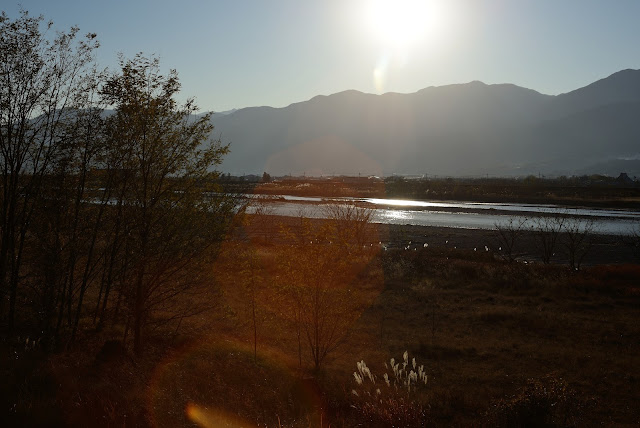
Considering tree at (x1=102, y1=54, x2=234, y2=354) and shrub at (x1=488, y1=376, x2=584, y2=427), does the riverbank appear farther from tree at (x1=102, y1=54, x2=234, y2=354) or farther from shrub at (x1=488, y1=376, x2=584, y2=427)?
shrub at (x1=488, y1=376, x2=584, y2=427)

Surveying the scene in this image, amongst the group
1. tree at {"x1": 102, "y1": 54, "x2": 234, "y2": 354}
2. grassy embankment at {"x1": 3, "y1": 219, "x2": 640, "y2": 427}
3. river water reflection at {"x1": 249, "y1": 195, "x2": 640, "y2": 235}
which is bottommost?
grassy embankment at {"x1": 3, "y1": 219, "x2": 640, "y2": 427}

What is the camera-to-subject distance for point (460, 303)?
2267 centimetres

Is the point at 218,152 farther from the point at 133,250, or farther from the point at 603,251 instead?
the point at 603,251

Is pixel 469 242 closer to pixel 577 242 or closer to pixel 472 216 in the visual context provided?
pixel 577 242

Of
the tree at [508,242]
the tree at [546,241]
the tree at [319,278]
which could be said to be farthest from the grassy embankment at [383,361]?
the tree at [508,242]

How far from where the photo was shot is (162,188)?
12.1 m

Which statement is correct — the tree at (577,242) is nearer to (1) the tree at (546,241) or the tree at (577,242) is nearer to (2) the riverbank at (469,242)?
(2) the riverbank at (469,242)

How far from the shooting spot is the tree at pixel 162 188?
1175 cm

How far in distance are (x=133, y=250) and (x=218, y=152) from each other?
3.24 meters

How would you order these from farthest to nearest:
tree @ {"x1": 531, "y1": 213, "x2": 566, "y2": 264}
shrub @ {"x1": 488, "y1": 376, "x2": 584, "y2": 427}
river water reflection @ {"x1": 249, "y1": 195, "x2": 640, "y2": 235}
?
river water reflection @ {"x1": 249, "y1": 195, "x2": 640, "y2": 235}
tree @ {"x1": 531, "y1": 213, "x2": 566, "y2": 264}
shrub @ {"x1": 488, "y1": 376, "x2": 584, "y2": 427}

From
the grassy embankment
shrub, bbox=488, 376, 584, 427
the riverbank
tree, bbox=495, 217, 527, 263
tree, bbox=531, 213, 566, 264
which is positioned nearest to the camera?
the grassy embankment

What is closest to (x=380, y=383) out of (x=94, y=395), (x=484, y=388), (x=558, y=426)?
(x=484, y=388)

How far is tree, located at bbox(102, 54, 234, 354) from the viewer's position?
11750 mm

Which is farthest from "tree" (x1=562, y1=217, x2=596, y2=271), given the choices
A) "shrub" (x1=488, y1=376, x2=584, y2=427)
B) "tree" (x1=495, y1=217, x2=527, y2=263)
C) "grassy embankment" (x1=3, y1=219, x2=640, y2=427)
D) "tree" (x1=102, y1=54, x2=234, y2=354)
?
"tree" (x1=102, y1=54, x2=234, y2=354)
